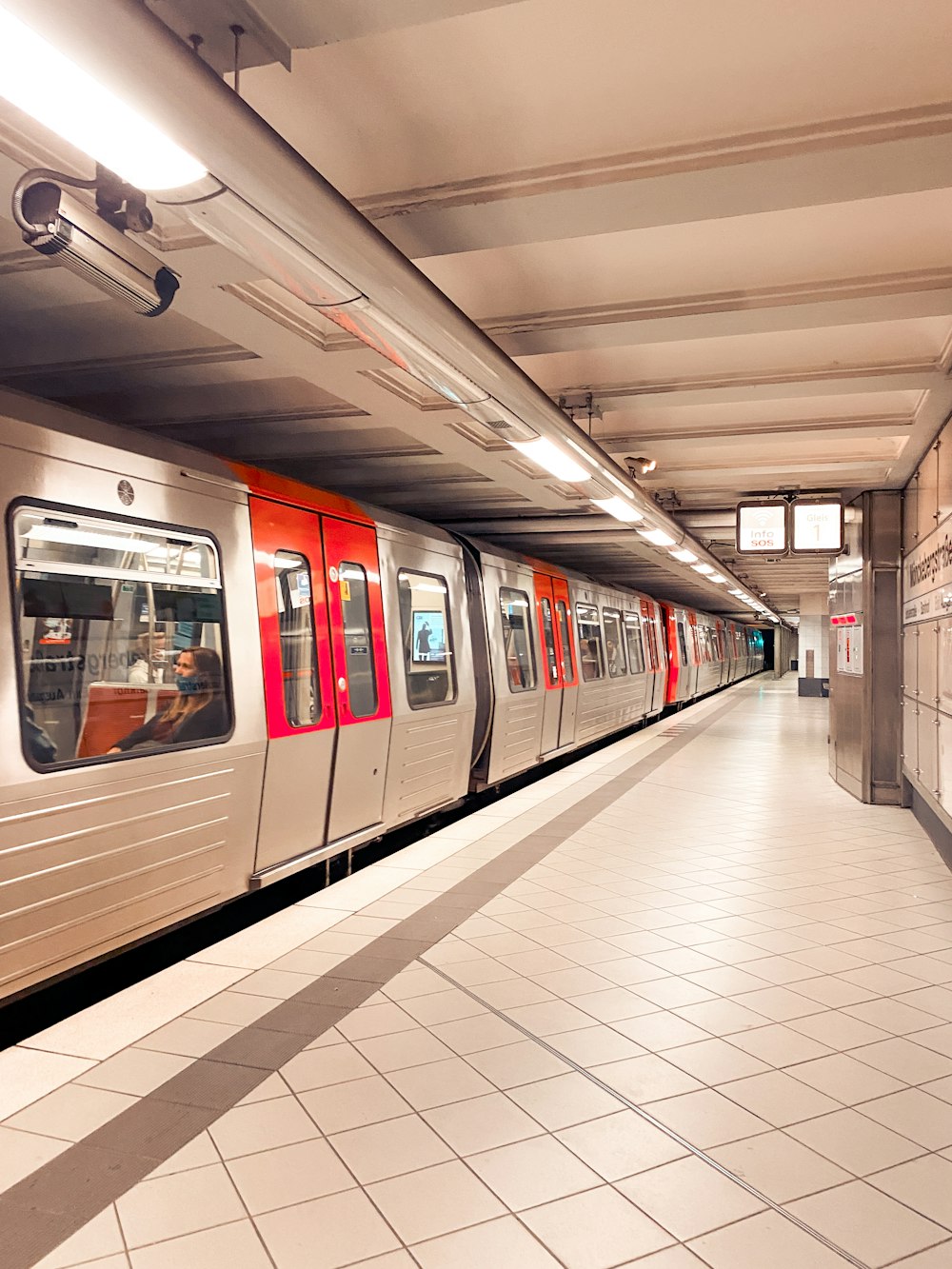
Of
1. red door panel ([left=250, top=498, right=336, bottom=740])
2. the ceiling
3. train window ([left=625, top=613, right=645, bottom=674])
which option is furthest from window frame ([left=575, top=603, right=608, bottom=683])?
red door panel ([left=250, top=498, right=336, bottom=740])

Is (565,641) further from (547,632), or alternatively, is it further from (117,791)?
(117,791)

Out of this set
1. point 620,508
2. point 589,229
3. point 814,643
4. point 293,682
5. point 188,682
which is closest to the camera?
point 589,229

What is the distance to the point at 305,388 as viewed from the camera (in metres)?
5.51

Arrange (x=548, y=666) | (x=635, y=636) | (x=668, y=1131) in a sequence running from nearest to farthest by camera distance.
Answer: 1. (x=668, y=1131)
2. (x=548, y=666)
3. (x=635, y=636)

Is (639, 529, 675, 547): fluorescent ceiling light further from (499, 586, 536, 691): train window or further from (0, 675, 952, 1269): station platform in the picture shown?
(0, 675, 952, 1269): station platform

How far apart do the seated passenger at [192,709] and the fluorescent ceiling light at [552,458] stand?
6.48ft

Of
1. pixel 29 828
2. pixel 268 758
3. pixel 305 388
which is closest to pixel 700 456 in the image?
pixel 305 388

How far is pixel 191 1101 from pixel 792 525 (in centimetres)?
703

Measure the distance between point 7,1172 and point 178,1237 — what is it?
561mm

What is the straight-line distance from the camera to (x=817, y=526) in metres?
8.10

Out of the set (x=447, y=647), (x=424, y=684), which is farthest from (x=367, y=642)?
(x=447, y=647)

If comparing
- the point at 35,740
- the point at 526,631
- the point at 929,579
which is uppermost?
the point at 929,579

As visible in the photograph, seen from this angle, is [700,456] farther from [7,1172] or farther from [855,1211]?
[7,1172]

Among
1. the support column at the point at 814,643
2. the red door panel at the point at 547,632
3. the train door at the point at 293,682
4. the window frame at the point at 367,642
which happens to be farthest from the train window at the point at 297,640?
the support column at the point at 814,643
